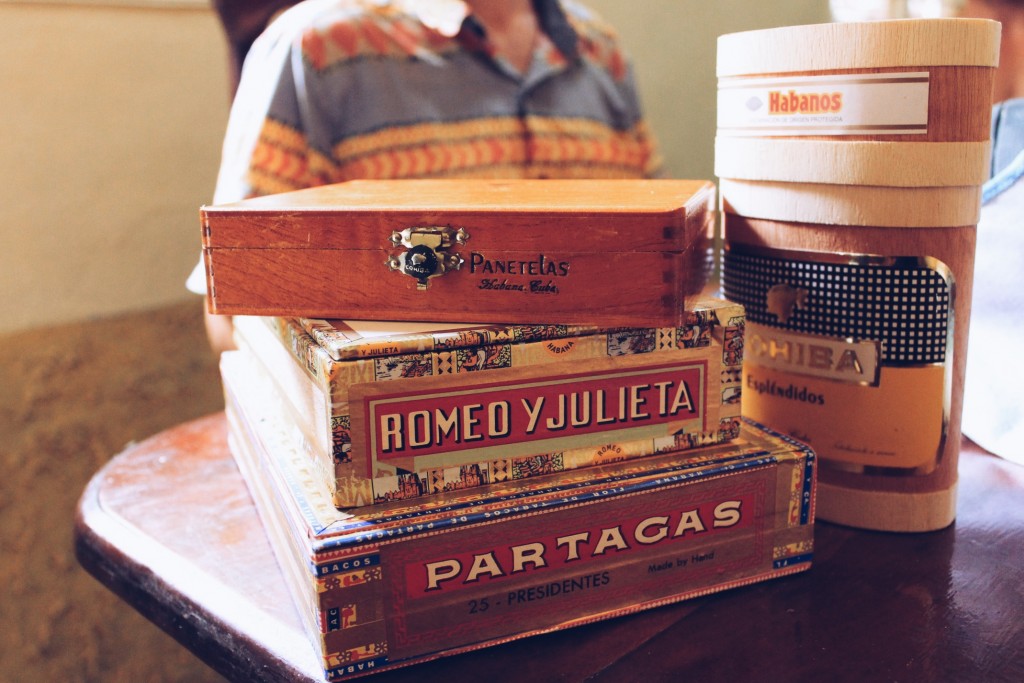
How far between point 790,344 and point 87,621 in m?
1.35

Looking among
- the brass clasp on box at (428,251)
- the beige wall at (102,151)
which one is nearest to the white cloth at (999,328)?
the brass clasp on box at (428,251)

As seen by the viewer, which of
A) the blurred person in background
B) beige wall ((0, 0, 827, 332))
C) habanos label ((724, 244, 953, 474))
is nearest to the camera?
habanos label ((724, 244, 953, 474))

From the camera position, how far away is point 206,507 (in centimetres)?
70

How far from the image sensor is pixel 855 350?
2.01ft

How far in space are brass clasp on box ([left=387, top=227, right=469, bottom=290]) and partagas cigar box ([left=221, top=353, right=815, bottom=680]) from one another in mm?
136

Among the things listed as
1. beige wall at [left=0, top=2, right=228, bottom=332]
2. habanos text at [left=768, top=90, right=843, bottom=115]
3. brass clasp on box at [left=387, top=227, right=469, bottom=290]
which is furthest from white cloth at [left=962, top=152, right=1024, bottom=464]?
beige wall at [left=0, top=2, right=228, bottom=332]

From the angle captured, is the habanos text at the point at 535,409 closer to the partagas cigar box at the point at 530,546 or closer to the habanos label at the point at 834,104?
the partagas cigar box at the point at 530,546

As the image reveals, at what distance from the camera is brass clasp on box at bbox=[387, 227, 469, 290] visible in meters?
0.55

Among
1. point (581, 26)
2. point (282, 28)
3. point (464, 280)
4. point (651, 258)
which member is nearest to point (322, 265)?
point (464, 280)

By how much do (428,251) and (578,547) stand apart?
20cm

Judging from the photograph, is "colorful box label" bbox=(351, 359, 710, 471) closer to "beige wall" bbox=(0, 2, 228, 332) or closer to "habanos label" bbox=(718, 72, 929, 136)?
"habanos label" bbox=(718, 72, 929, 136)

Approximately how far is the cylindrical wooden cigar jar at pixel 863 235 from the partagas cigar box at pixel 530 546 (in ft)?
0.23

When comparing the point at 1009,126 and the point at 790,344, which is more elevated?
the point at 1009,126

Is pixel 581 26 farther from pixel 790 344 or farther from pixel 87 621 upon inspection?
pixel 87 621
